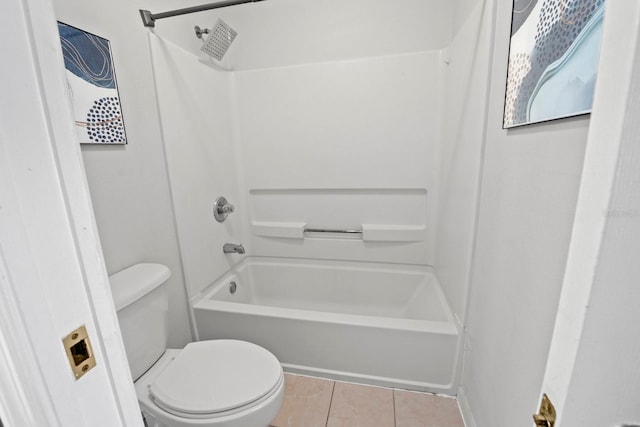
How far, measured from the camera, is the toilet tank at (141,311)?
3.31 ft

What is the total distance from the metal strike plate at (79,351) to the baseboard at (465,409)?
58.3 inches

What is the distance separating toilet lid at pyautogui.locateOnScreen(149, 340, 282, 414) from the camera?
0.96m

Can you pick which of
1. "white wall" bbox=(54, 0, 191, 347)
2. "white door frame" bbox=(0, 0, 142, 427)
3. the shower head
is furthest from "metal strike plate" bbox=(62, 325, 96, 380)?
the shower head

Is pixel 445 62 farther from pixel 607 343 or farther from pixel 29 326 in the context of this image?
pixel 29 326

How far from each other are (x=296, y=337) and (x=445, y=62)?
1.89 m

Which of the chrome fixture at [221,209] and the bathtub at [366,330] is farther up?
the chrome fixture at [221,209]

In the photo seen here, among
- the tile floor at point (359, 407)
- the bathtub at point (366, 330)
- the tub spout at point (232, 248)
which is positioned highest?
the tub spout at point (232, 248)

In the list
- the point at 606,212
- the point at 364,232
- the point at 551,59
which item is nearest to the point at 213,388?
the point at 606,212

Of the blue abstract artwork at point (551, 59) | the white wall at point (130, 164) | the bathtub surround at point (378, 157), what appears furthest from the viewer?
the white wall at point (130, 164)

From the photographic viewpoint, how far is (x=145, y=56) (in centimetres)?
128

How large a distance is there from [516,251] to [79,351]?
3.63 feet

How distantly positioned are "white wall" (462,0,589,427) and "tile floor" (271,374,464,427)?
8.2 inches

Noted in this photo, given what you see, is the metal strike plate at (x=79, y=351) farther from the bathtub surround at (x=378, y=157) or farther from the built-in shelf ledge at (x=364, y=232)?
the built-in shelf ledge at (x=364, y=232)

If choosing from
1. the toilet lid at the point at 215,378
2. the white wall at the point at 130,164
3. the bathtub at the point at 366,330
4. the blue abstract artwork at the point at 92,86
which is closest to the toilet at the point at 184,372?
the toilet lid at the point at 215,378
